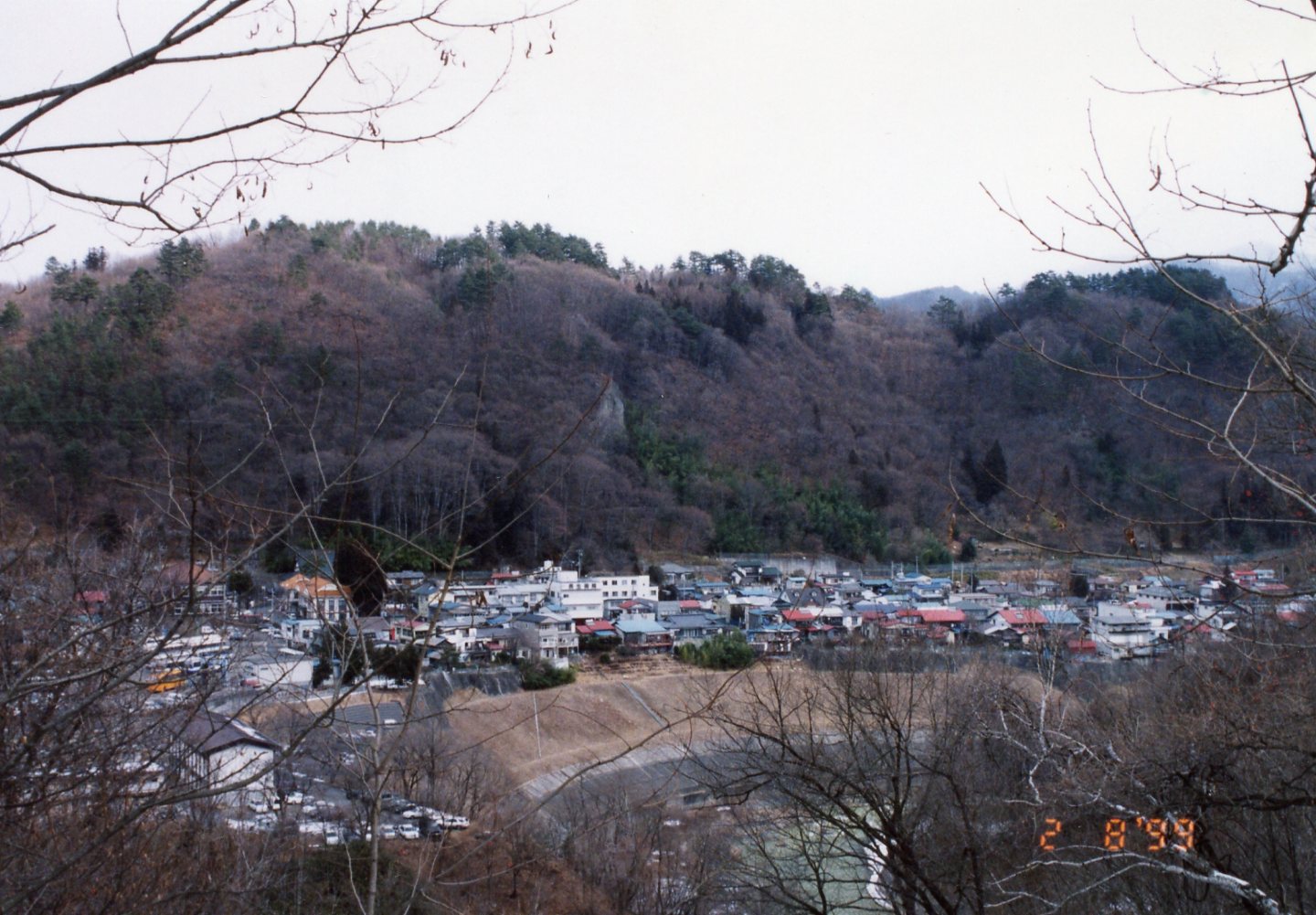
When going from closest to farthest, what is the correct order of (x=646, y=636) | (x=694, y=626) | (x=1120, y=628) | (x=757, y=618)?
(x=1120, y=628), (x=757, y=618), (x=646, y=636), (x=694, y=626)

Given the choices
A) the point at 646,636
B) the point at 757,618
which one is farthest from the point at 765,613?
the point at 646,636

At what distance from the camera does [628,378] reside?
79.7 ft

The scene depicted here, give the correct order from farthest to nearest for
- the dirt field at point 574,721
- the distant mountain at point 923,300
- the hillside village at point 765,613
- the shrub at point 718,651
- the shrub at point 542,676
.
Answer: the distant mountain at point 923,300 → the shrub at point 542,676 → the shrub at point 718,651 → the dirt field at point 574,721 → the hillside village at point 765,613

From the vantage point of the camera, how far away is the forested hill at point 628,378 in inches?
348

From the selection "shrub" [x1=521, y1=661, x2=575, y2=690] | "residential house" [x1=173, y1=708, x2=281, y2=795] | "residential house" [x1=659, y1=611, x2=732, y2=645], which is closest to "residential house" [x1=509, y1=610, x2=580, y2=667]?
"shrub" [x1=521, y1=661, x2=575, y2=690]

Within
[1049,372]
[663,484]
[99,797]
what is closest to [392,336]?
[663,484]

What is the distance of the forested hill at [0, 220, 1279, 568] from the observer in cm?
884

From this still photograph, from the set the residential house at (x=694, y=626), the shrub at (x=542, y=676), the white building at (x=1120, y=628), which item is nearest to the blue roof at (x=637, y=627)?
the residential house at (x=694, y=626)

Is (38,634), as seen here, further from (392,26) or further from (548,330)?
(548,330)

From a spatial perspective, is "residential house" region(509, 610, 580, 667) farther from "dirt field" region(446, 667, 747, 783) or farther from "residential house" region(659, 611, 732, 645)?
"residential house" region(659, 611, 732, 645)

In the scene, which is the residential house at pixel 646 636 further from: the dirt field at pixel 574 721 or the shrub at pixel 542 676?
the shrub at pixel 542 676

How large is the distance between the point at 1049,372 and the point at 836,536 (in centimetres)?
997

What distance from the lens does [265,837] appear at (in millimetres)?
3947

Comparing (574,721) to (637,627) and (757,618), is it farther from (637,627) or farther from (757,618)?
(757,618)
